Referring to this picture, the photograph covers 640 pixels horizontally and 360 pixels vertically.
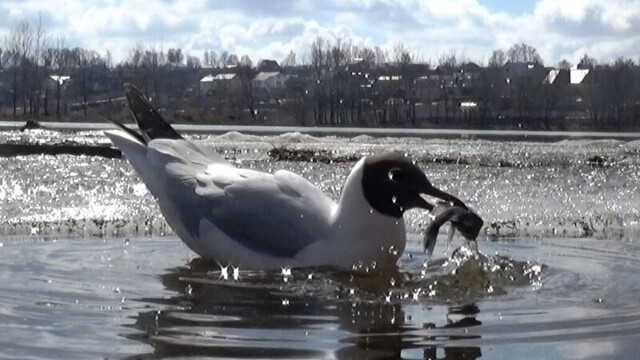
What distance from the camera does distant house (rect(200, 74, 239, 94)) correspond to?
8606cm

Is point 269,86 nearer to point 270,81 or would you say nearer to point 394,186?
point 270,81

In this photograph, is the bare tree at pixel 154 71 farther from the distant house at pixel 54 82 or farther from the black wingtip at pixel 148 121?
the black wingtip at pixel 148 121

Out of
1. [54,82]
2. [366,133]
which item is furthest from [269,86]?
[366,133]

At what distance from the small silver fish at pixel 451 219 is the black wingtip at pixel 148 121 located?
2.20 meters

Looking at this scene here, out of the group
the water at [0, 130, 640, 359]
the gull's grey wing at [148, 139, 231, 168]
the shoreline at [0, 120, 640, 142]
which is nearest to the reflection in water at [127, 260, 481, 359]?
the water at [0, 130, 640, 359]

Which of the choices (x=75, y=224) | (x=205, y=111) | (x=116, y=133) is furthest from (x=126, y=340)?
(x=205, y=111)

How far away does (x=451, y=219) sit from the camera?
21.0ft

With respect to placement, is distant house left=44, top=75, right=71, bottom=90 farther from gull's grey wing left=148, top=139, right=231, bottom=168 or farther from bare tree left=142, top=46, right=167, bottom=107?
gull's grey wing left=148, top=139, right=231, bottom=168

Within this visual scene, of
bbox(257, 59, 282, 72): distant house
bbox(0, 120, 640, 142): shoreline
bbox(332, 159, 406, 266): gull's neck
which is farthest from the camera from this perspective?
bbox(257, 59, 282, 72): distant house

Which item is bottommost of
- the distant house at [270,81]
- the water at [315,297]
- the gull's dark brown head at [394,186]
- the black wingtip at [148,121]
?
the water at [315,297]

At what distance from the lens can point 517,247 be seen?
25.3 feet

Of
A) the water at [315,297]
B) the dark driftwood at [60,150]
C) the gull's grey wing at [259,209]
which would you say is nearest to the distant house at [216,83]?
the dark driftwood at [60,150]

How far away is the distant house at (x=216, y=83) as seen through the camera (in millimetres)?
86062

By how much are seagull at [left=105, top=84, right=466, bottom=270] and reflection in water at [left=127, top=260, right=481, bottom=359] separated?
21 cm
